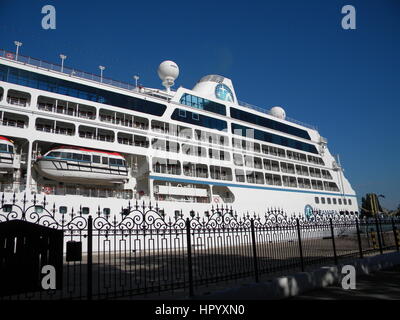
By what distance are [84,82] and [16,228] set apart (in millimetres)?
16591

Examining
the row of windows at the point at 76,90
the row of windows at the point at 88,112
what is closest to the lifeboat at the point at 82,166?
the row of windows at the point at 88,112

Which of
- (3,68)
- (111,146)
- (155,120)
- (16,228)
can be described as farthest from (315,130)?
(16,228)

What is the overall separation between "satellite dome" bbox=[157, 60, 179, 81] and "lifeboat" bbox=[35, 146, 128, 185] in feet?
Answer: 36.5

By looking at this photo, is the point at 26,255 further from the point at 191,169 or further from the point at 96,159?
the point at 191,169

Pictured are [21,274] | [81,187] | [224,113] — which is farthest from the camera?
[224,113]

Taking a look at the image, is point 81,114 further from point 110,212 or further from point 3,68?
point 110,212

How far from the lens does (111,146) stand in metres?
19.0

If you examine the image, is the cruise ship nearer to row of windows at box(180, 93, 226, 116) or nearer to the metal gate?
row of windows at box(180, 93, 226, 116)

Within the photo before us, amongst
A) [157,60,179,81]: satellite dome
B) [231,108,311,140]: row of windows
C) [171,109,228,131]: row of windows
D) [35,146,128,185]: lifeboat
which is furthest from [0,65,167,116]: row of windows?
[231,108,311,140]: row of windows

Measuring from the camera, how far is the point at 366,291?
24.9 ft

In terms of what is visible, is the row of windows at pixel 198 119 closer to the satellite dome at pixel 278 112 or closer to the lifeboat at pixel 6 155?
the lifeboat at pixel 6 155

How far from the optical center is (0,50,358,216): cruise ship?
16531mm

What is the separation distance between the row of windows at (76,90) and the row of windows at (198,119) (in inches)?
55.6

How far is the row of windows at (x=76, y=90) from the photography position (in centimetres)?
1705
